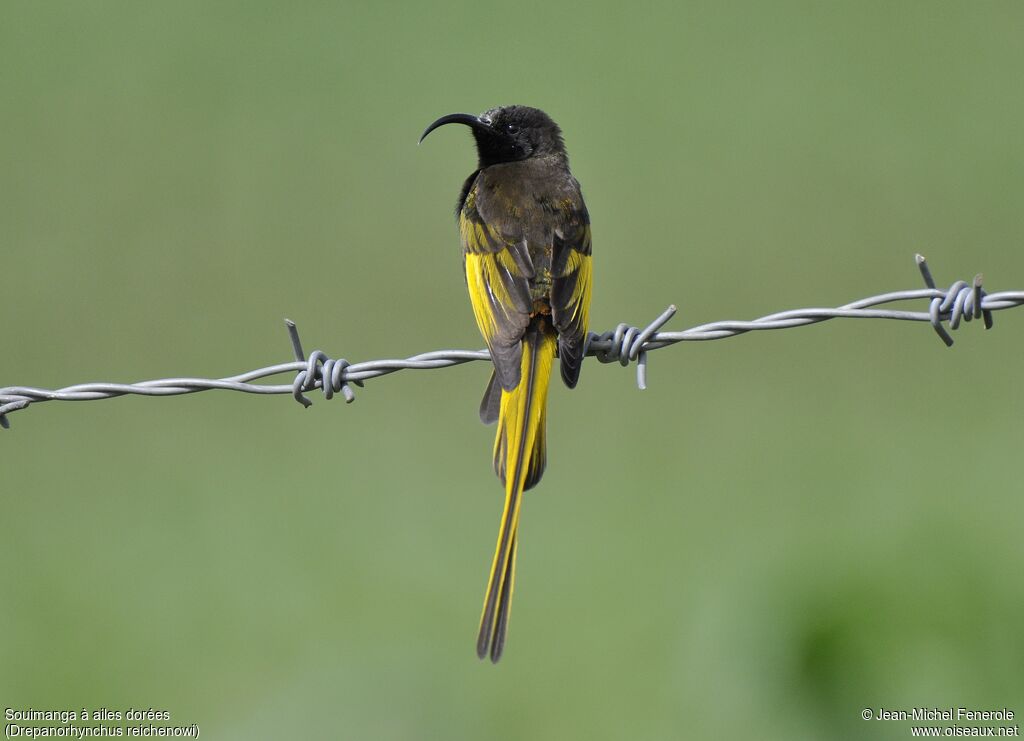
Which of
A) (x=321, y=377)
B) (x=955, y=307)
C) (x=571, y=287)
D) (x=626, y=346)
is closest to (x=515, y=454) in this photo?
(x=626, y=346)

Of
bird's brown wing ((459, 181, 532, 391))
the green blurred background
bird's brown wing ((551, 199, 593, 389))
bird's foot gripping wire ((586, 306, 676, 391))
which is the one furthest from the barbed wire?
the green blurred background

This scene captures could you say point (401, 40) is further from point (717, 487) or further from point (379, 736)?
point (379, 736)

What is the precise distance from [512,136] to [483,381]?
11.9 ft

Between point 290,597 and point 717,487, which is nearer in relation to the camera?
point 290,597

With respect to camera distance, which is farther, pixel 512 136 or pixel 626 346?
pixel 512 136

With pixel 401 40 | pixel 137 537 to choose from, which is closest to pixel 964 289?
pixel 137 537

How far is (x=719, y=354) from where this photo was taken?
396 inches

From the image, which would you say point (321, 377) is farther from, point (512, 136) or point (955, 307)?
point (512, 136)

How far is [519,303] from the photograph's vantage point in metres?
5.09

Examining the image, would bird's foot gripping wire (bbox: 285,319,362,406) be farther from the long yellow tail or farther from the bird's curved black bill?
the bird's curved black bill

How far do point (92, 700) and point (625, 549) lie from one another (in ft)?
9.46

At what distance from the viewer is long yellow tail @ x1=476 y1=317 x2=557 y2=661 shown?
4180 mm

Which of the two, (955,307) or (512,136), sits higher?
(512,136)

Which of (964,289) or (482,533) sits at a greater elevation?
(964,289)
